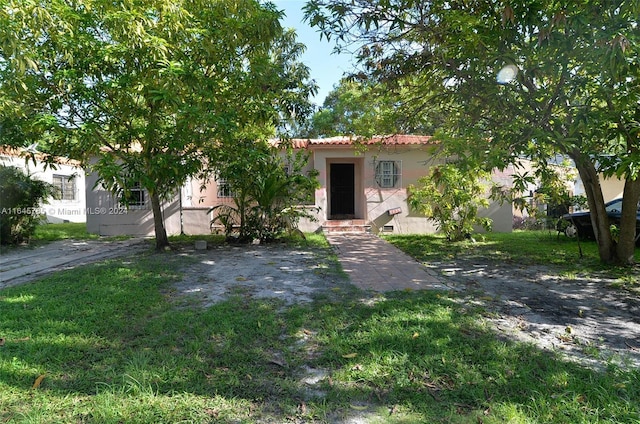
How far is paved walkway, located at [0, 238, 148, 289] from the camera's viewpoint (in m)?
6.76

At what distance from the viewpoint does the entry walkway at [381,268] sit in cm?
586

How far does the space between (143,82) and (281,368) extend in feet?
17.9

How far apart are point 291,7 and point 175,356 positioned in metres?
7.22

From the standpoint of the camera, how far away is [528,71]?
5309 millimetres

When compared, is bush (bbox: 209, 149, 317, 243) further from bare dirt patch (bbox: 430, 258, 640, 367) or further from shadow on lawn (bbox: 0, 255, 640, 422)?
shadow on lawn (bbox: 0, 255, 640, 422)

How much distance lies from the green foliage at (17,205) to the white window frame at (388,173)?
33.4ft

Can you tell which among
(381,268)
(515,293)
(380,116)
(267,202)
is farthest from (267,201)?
(515,293)

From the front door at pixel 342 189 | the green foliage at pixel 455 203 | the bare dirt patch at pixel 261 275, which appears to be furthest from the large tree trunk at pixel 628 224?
Result: the front door at pixel 342 189

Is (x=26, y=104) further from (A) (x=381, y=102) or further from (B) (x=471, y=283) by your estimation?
(B) (x=471, y=283)

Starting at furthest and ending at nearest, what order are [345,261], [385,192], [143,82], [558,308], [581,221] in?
[385,192], [581,221], [345,261], [143,82], [558,308]

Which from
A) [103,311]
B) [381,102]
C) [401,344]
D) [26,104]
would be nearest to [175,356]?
[103,311]

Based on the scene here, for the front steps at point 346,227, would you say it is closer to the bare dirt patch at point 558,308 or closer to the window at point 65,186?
the bare dirt patch at point 558,308

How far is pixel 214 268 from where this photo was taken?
23.3 ft

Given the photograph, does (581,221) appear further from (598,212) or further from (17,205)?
(17,205)
